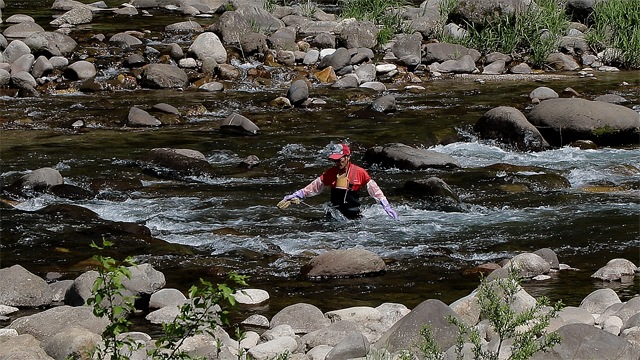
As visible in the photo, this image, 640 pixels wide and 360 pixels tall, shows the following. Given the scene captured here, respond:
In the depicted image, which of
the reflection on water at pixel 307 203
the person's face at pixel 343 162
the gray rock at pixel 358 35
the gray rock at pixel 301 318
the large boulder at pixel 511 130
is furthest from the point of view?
the gray rock at pixel 358 35

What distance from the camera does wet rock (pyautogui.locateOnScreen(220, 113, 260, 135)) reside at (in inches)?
642

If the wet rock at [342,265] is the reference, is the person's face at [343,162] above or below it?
above

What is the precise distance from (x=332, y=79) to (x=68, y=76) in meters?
5.29

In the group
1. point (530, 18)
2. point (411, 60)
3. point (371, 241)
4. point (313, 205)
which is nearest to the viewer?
point (371, 241)

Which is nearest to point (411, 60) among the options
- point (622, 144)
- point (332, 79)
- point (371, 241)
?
point (332, 79)

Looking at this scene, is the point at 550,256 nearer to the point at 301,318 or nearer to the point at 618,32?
the point at 301,318

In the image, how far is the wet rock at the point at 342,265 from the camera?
9.41 metres

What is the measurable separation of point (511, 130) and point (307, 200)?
4599 mm

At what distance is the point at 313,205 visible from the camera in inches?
488

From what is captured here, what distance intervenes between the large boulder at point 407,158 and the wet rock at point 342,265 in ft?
15.2

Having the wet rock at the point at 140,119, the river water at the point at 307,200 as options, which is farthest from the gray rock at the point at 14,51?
the wet rock at the point at 140,119

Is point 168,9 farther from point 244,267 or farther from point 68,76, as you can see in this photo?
point 244,267

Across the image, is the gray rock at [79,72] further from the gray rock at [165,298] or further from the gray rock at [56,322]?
the gray rock at [56,322]

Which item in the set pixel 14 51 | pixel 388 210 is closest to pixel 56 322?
pixel 388 210
